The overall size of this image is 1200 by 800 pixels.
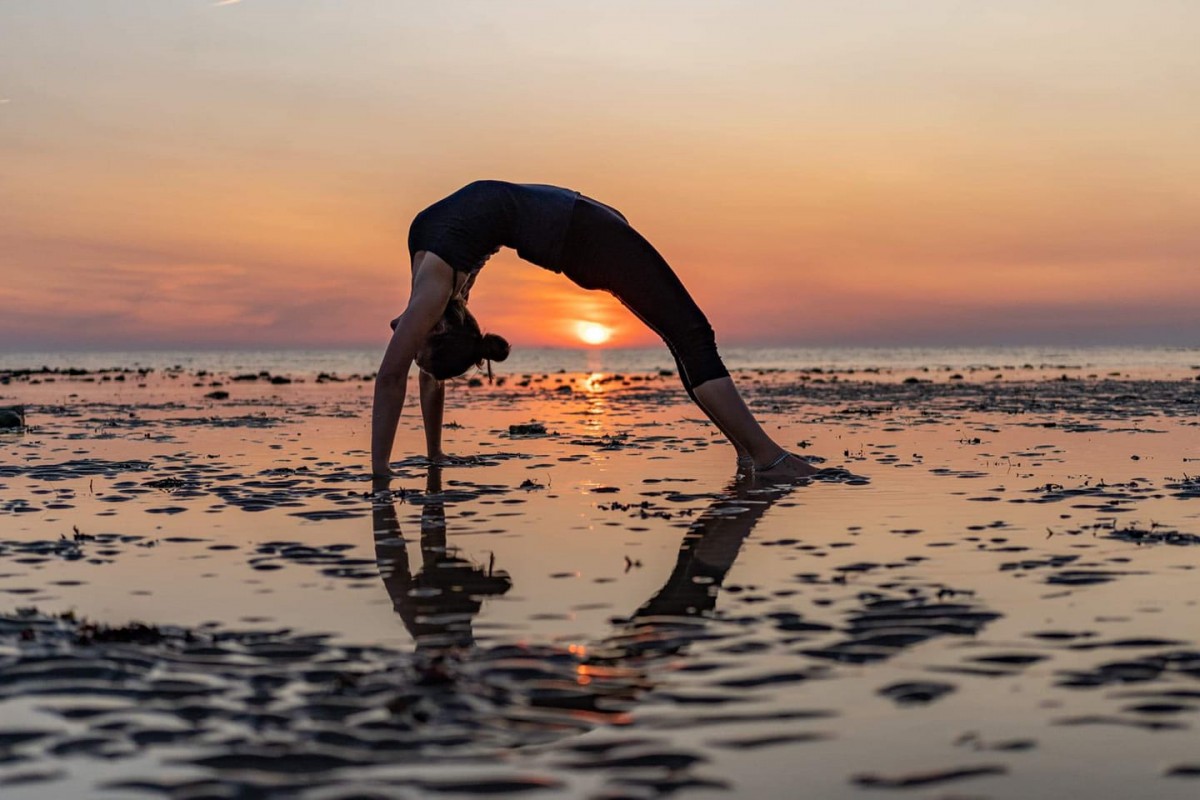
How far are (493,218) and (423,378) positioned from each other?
1940 millimetres

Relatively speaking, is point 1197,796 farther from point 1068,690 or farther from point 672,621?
point 672,621

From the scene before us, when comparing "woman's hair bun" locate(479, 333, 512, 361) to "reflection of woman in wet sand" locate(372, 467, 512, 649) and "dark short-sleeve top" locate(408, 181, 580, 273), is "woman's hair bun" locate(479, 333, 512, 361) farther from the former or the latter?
"reflection of woman in wet sand" locate(372, 467, 512, 649)

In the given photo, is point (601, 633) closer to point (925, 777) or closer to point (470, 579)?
point (470, 579)

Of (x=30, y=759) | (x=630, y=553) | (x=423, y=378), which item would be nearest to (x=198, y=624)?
(x=30, y=759)

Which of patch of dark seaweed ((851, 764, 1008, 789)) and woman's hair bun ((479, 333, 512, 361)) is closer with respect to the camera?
patch of dark seaweed ((851, 764, 1008, 789))

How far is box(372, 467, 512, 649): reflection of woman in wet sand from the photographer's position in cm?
431

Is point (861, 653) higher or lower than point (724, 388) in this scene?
lower

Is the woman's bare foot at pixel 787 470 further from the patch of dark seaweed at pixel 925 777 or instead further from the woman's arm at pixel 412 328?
the patch of dark seaweed at pixel 925 777

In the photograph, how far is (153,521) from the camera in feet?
22.9

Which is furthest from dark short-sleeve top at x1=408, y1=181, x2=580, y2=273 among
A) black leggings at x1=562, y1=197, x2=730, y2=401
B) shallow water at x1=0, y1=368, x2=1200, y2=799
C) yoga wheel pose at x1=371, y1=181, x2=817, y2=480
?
shallow water at x1=0, y1=368, x2=1200, y2=799

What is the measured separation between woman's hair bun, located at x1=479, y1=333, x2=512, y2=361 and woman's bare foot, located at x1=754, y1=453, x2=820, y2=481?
7.83 ft

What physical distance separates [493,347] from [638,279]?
147cm

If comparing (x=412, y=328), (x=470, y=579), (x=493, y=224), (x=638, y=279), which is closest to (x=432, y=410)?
(x=412, y=328)

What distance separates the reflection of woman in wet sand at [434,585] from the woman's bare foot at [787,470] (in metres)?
3.06
